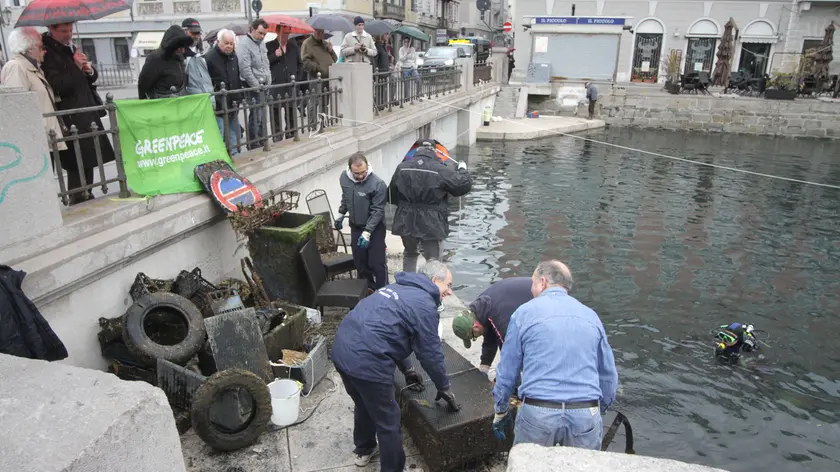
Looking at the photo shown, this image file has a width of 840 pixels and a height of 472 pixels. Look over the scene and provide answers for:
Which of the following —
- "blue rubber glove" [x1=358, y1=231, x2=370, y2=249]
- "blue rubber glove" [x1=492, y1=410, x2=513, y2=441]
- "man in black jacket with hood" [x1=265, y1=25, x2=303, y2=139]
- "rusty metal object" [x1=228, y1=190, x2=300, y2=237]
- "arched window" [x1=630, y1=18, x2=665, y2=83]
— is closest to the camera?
"blue rubber glove" [x1=492, y1=410, x2=513, y2=441]

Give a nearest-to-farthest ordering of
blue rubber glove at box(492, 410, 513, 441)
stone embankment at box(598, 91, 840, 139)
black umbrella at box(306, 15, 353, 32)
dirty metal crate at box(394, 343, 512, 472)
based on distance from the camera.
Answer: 1. blue rubber glove at box(492, 410, 513, 441)
2. dirty metal crate at box(394, 343, 512, 472)
3. black umbrella at box(306, 15, 353, 32)
4. stone embankment at box(598, 91, 840, 139)

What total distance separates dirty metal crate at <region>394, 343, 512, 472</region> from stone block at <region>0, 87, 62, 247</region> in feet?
9.70

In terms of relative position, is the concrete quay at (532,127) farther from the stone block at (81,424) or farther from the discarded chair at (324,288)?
the stone block at (81,424)

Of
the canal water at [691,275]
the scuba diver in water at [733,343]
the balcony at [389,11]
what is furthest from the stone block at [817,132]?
the balcony at [389,11]

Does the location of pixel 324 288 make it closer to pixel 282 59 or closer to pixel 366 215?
pixel 366 215

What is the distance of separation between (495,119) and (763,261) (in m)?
16.9

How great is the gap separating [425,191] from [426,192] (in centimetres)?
2

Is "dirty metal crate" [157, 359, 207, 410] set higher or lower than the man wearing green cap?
lower

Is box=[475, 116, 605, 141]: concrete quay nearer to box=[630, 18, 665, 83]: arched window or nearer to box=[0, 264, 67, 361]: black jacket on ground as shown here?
box=[630, 18, 665, 83]: arched window

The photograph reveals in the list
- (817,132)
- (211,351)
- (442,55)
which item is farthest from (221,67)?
(817,132)

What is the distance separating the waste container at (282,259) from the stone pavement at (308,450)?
54.8 inches

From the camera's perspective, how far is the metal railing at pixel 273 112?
6.79 m

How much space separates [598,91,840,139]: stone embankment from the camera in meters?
27.2

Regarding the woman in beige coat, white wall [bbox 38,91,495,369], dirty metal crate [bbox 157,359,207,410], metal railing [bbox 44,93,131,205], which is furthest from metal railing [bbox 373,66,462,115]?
dirty metal crate [bbox 157,359,207,410]
